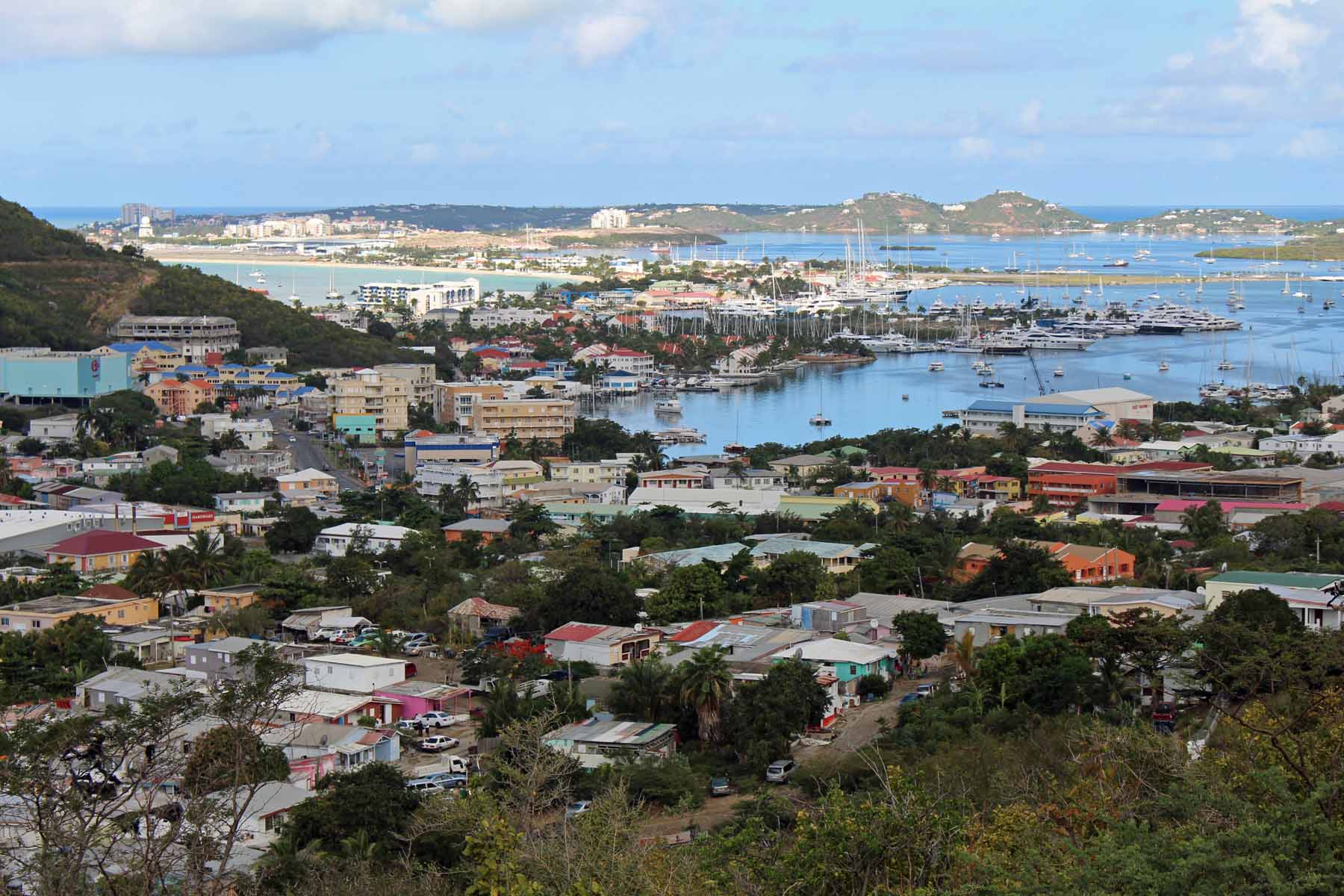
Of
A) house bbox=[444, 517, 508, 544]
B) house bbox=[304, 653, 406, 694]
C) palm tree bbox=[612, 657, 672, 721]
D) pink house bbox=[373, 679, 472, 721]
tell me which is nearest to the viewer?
palm tree bbox=[612, 657, 672, 721]

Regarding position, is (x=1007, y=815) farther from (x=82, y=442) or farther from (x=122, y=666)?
(x=82, y=442)

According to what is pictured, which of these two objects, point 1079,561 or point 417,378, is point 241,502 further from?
point 1079,561

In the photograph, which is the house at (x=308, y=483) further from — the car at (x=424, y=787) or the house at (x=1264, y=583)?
the house at (x=1264, y=583)

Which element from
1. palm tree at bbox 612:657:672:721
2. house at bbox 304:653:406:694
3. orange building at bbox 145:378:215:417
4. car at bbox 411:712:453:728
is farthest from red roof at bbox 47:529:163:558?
orange building at bbox 145:378:215:417

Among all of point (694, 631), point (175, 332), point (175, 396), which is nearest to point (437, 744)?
point (694, 631)

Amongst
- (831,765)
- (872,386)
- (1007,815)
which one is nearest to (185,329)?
(872,386)

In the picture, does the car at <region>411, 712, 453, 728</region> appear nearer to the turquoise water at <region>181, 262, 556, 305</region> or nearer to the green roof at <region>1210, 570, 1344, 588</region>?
the green roof at <region>1210, 570, 1344, 588</region>
